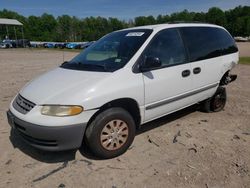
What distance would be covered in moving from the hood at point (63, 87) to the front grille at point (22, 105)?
0.05m

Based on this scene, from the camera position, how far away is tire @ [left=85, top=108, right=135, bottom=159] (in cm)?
339

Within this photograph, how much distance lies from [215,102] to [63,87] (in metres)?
3.47

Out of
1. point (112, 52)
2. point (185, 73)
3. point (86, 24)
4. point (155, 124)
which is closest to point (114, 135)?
point (112, 52)

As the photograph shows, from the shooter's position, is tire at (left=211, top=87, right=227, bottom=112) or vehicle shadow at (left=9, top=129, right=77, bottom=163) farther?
tire at (left=211, top=87, right=227, bottom=112)

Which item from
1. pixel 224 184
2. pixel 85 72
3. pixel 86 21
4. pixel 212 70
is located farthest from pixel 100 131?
pixel 86 21

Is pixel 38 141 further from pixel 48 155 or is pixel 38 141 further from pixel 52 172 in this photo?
pixel 48 155

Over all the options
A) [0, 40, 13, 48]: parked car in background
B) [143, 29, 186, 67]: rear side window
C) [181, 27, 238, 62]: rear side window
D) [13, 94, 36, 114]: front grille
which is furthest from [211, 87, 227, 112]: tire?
[0, 40, 13, 48]: parked car in background

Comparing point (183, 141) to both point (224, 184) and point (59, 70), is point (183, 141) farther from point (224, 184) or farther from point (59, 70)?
point (59, 70)

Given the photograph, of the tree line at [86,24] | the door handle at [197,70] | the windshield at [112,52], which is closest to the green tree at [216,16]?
the tree line at [86,24]

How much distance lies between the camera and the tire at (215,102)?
5.47m

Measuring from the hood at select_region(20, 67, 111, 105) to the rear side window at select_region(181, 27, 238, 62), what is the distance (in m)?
1.87

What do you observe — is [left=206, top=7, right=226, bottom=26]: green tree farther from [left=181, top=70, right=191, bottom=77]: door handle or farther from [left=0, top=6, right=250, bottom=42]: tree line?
[left=181, top=70, right=191, bottom=77]: door handle

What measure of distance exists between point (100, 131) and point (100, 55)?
147cm

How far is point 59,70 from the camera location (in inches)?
165
